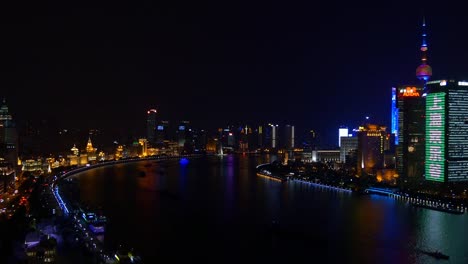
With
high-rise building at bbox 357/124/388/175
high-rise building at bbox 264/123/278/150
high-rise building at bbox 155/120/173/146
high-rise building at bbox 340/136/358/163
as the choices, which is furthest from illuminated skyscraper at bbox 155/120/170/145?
high-rise building at bbox 357/124/388/175

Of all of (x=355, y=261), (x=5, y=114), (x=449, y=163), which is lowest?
(x=355, y=261)

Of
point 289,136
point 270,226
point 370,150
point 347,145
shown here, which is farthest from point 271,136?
point 270,226

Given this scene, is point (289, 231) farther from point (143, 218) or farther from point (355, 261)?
point (143, 218)

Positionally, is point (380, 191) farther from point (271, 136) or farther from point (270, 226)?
point (271, 136)

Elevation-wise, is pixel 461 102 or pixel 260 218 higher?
pixel 461 102

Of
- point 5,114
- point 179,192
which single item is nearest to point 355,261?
point 179,192

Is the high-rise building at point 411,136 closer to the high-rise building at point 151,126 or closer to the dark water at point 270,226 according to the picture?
the dark water at point 270,226

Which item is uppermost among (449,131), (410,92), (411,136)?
(410,92)
